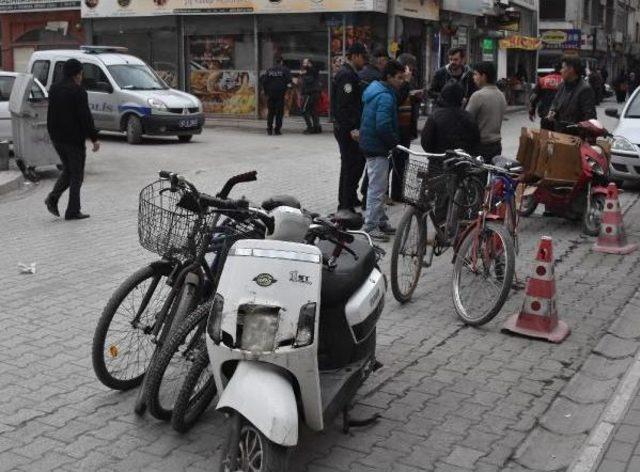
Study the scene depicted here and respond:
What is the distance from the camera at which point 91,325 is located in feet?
20.7

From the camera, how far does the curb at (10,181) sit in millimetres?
12608

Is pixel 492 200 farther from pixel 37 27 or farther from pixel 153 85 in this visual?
pixel 37 27

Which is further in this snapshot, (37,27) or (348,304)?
(37,27)

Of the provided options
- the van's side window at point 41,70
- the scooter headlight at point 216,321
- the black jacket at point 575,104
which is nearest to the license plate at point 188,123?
the van's side window at point 41,70

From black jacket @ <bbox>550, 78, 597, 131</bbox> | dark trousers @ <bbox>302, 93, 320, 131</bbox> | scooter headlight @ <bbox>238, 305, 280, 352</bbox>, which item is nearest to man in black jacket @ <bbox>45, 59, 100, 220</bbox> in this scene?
black jacket @ <bbox>550, 78, 597, 131</bbox>

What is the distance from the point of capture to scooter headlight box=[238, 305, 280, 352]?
375 centimetres

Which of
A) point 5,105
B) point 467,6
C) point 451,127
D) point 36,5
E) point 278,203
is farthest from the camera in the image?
point 36,5

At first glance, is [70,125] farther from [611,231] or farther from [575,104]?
[611,231]

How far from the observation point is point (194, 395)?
4.50 meters

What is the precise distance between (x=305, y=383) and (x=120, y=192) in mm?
9252

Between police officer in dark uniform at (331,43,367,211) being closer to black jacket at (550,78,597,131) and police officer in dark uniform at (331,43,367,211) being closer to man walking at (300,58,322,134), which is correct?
black jacket at (550,78,597,131)

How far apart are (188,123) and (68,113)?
A: 9198mm

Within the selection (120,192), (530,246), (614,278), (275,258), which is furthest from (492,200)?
(120,192)

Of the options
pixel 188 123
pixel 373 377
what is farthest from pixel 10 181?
pixel 373 377
